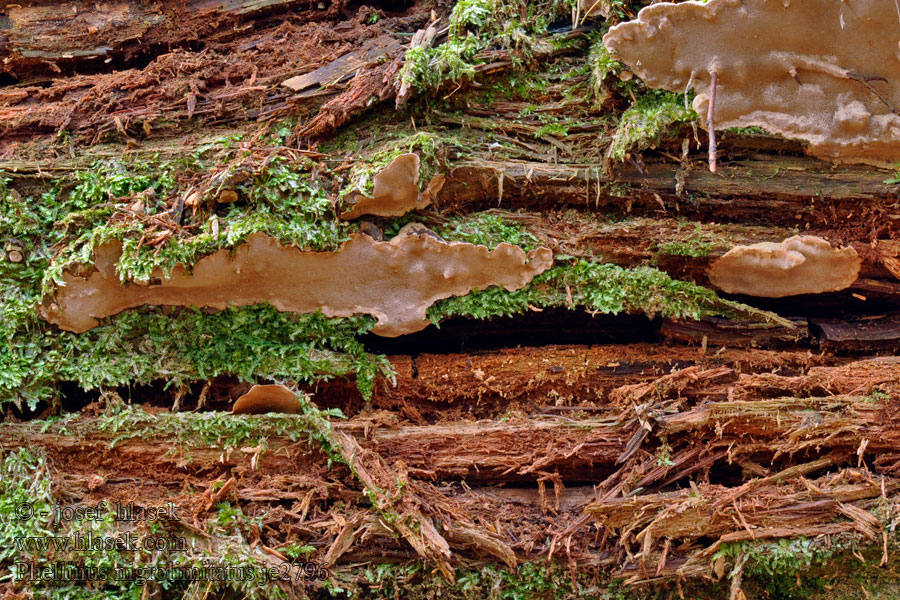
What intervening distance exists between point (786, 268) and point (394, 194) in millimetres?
1953

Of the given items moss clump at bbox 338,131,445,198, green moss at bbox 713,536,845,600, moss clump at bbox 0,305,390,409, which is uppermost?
moss clump at bbox 338,131,445,198

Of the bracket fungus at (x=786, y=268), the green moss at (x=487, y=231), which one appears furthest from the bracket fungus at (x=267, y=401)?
the bracket fungus at (x=786, y=268)

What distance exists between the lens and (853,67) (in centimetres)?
303

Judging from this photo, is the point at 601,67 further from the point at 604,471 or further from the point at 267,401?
the point at 267,401

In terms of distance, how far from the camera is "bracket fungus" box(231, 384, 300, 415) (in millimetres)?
2928

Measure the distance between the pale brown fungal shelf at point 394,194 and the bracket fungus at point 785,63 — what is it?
45.0 inches

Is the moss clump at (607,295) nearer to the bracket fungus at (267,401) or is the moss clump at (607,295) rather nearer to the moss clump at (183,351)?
the moss clump at (183,351)

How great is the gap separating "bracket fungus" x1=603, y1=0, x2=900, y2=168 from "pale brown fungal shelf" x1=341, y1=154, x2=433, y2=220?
114 centimetres

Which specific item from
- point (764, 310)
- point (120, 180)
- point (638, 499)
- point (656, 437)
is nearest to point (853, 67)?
point (764, 310)

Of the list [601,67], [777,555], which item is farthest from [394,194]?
[777,555]

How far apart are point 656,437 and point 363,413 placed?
1.38 meters

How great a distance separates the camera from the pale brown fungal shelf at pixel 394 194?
306cm

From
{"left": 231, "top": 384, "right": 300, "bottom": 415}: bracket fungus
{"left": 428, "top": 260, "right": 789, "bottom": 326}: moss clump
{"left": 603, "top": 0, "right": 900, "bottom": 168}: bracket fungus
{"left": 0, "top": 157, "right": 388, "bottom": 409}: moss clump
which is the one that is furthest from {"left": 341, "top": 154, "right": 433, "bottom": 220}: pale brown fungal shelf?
{"left": 603, "top": 0, "right": 900, "bottom": 168}: bracket fungus

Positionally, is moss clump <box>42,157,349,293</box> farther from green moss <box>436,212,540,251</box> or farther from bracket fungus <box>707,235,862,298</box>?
bracket fungus <box>707,235,862,298</box>
